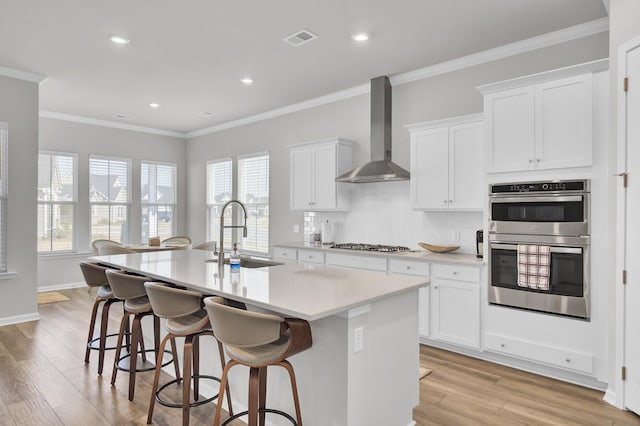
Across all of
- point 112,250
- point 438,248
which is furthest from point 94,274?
point 438,248

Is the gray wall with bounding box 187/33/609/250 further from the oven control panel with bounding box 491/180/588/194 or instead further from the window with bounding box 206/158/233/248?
the oven control panel with bounding box 491/180/588/194

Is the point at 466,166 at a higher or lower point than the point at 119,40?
lower

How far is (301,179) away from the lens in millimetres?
5391

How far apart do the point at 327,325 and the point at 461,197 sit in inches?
95.8

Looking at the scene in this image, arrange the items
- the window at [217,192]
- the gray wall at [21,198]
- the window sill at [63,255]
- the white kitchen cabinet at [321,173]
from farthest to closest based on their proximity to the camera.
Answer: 1. the window at [217,192]
2. the window sill at [63,255]
3. the white kitchen cabinet at [321,173]
4. the gray wall at [21,198]

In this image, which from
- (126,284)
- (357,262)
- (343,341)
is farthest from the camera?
(357,262)

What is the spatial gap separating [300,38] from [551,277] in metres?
3.00

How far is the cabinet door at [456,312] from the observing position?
3.53m

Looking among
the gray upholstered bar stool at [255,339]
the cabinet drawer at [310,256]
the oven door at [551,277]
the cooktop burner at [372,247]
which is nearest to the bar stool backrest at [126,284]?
the gray upholstered bar stool at [255,339]

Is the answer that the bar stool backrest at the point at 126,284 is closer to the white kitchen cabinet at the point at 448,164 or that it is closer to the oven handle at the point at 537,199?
the white kitchen cabinet at the point at 448,164

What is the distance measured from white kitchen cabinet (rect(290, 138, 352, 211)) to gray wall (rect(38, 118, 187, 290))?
3.67 meters

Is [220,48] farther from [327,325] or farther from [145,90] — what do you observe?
[327,325]

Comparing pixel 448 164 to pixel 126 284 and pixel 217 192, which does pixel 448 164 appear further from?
pixel 217 192

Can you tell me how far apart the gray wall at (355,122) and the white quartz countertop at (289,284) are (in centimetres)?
224
